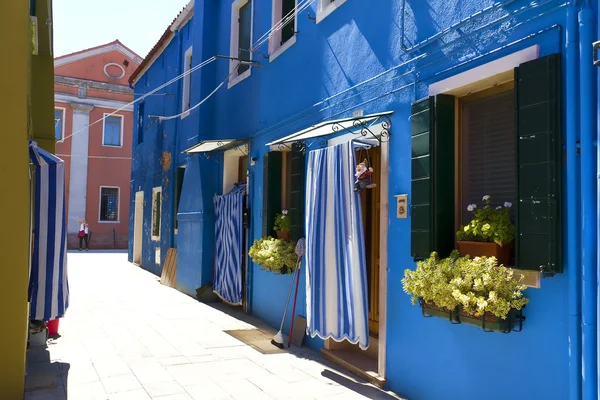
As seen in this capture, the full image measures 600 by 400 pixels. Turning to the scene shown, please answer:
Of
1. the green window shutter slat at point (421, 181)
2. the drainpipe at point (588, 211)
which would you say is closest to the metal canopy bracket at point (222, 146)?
the green window shutter slat at point (421, 181)

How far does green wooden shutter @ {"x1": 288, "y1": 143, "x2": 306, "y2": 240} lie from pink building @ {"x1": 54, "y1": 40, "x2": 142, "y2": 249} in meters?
19.3

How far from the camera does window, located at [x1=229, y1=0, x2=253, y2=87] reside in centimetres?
986

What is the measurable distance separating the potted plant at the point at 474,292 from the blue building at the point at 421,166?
16 centimetres

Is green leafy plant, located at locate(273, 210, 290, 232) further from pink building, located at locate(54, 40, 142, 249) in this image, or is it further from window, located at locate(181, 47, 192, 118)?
pink building, located at locate(54, 40, 142, 249)

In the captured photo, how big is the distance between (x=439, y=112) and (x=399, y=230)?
1205 millimetres

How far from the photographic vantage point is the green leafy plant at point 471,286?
3.69 m

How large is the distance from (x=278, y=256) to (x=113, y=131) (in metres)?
20.6

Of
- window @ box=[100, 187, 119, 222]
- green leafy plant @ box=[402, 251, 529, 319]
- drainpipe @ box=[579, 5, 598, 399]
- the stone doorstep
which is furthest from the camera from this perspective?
window @ box=[100, 187, 119, 222]

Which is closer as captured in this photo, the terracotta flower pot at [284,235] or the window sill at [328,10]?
the window sill at [328,10]

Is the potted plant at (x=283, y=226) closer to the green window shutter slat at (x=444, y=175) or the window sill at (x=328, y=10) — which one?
the window sill at (x=328, y=10)

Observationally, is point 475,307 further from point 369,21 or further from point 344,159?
point 369,21

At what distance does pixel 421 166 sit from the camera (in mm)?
4742

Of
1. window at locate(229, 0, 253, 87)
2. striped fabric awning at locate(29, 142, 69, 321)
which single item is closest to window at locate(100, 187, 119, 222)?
window at locate(229, 0, 253, 87)

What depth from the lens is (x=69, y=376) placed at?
5531mm
